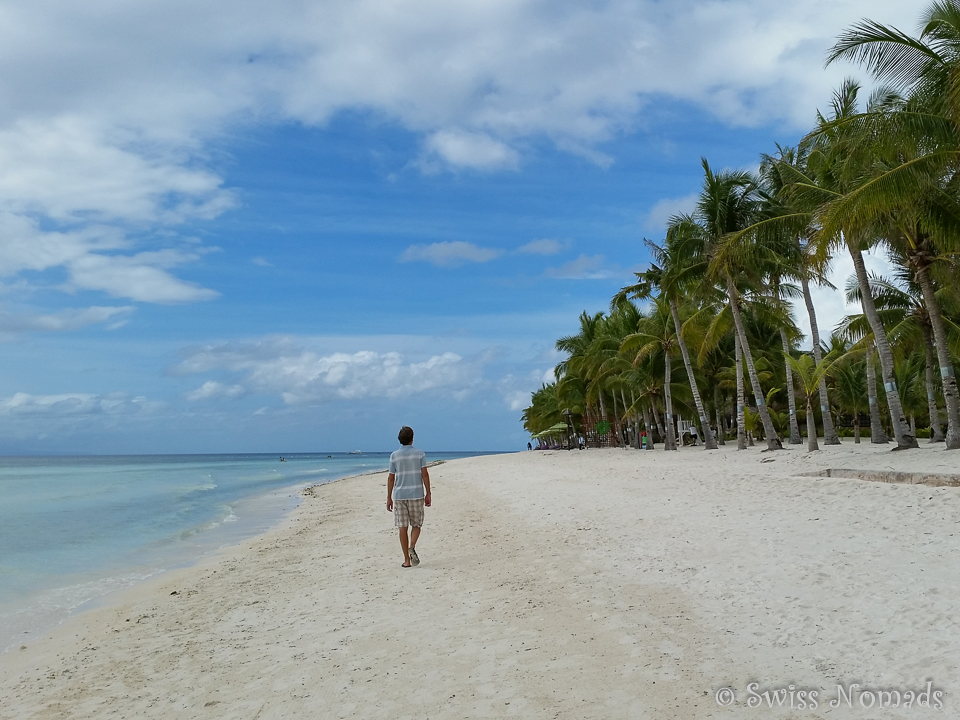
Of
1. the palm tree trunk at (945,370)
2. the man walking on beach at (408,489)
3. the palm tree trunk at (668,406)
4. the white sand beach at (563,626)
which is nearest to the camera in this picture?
the white sand beach at (563,626)

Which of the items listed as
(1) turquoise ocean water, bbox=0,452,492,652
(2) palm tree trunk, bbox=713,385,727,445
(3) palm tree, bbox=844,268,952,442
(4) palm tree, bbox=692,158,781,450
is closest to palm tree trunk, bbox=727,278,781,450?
(4) palm tree, bbox=692,158,781,450

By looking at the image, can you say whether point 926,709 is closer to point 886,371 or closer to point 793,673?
point 793,673

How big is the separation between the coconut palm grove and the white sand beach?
6275 mm

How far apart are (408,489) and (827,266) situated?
13.9 metres

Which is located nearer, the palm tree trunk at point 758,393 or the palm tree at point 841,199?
the palm tree at point 841,199

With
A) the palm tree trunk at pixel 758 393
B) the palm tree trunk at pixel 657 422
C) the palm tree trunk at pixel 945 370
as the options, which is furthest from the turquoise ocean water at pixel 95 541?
the palm tree trunk at pixel 657 422

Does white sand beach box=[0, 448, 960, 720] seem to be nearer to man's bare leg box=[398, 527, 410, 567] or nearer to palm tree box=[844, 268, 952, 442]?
man's bare leg box=[398, 527, 410, 567]

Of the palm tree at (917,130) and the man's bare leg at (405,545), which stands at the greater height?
the palm tree at (917,130)

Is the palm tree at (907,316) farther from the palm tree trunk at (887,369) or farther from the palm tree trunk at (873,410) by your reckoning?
the palm tree trunk at (887,369)

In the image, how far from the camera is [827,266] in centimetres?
1752

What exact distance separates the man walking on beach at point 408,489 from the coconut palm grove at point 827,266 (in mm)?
8624

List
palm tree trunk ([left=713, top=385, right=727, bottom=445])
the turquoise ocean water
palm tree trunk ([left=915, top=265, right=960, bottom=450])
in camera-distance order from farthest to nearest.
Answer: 1. palm tree trunk ([left=713, top=385, right=727, bottom=445])
2. palm tree trunk ([left=915, top=265, right=960, bottom=450])
3. the turquoise ocean water

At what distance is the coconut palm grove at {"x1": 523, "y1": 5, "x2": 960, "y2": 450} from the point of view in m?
12.2

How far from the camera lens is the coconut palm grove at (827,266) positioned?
12211 mm
